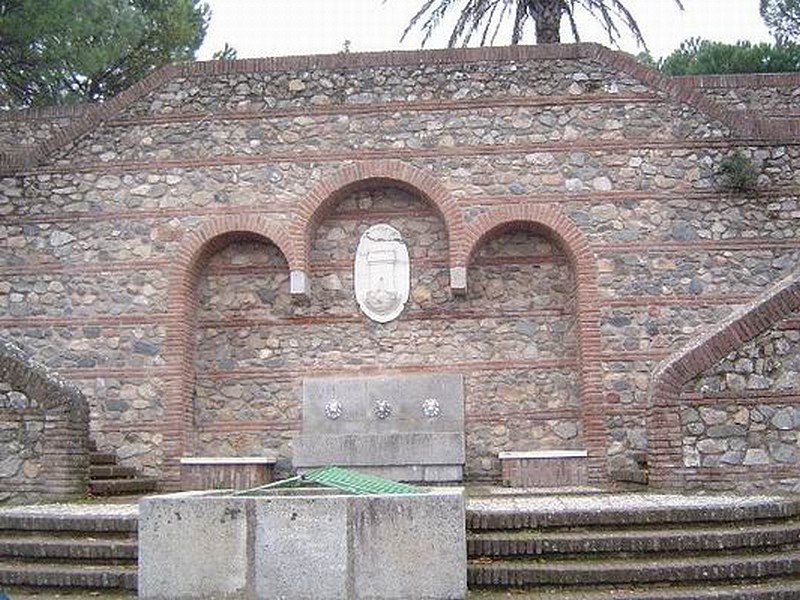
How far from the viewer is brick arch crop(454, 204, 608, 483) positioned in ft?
40.8

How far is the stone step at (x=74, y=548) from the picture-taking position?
25.8 ft

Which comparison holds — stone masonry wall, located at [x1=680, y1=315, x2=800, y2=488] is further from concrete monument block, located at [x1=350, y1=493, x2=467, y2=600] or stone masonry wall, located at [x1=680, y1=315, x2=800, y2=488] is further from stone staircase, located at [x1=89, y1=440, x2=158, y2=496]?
stone staircase, located at [x1=89, y1=440, x2=158, y2=496]

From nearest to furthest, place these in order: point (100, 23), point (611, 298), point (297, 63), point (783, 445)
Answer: point (783, 445) → point (611, 298) → point (297, 63) → point (100, 23)

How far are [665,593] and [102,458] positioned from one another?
7.66 metres

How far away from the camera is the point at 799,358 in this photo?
9.91 m

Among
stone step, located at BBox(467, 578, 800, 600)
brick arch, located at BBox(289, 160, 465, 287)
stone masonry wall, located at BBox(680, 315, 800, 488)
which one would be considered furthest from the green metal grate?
brick arch, located at BBox(289, 160, 465, 287)

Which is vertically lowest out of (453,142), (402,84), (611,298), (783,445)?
(783,445)

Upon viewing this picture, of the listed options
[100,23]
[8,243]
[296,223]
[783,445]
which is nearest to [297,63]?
[296,223]

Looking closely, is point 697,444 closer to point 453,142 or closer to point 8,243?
point 453,142

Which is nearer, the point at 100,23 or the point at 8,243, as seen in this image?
the point at 8,243

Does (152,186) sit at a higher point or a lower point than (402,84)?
lower

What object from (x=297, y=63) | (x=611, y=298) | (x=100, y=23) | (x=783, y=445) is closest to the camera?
(x=783, y=445)

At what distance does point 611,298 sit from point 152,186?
248 inches

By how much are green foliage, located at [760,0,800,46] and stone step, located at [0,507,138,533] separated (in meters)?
21.3
